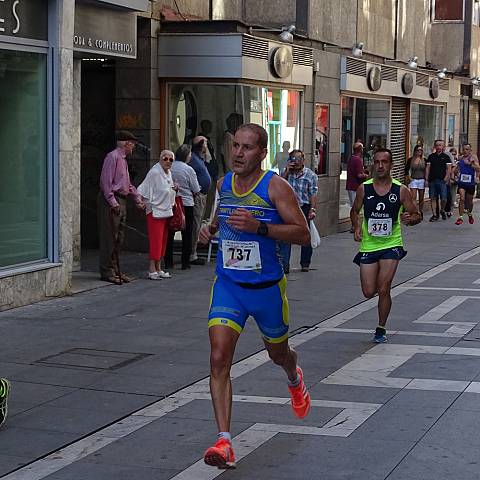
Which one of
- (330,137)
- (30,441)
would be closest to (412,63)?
(330,137)

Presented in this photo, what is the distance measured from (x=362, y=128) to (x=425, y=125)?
20.5 feet

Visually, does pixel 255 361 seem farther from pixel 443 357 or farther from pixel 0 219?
pixel 0 219

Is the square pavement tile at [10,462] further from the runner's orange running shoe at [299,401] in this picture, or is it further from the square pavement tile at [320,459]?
the runner's orange running shoe at [299,401]

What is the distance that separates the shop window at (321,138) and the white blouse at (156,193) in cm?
687

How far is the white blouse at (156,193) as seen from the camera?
1412cm

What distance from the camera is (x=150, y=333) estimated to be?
10.4 meters

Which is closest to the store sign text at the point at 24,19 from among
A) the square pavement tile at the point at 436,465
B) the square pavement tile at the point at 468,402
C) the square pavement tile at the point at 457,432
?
the square pavement tile at the point at 468,402

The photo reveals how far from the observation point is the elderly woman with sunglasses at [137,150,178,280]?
14133mm

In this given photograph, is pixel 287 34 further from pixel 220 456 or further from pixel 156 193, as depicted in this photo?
pixel 220 456

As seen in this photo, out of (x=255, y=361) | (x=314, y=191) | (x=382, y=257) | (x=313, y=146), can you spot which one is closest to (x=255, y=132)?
(x=255, y=361)

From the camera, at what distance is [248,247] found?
6344 millimetres

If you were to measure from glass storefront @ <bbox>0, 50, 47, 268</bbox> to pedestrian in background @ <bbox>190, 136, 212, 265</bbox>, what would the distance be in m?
3.27

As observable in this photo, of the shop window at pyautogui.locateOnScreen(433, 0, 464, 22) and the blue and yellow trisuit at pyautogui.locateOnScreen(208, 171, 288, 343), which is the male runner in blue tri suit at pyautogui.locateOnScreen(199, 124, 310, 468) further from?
the shop window at pyautogui.locateOnScreen(433, 0, 464, 22)

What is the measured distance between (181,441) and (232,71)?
32.5 feet
